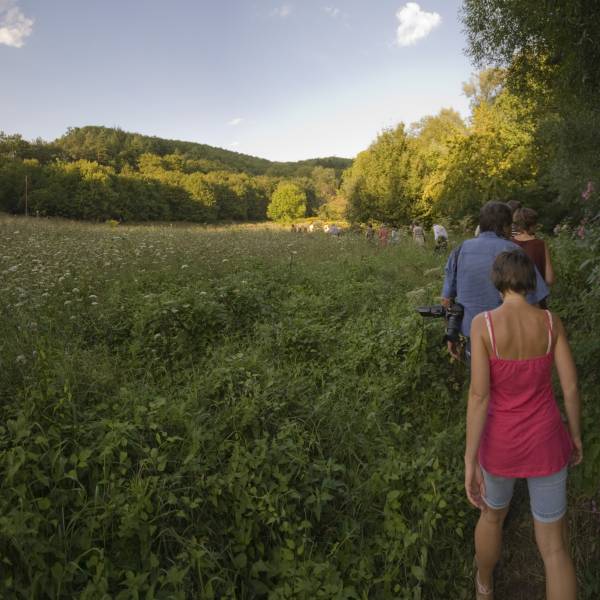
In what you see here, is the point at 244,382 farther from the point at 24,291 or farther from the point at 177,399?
the point at 24,291

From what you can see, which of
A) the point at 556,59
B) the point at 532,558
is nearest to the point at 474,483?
the point at 532,558

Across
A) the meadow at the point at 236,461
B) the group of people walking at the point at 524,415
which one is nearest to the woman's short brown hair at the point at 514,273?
the group of people walking at the point at 524,415

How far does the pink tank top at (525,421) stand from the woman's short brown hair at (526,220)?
2513 mm

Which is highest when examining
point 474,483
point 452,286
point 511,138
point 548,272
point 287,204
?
point 287,204

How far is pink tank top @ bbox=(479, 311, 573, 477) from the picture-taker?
83.3 inches

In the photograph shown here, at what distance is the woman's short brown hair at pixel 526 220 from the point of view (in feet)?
14.1

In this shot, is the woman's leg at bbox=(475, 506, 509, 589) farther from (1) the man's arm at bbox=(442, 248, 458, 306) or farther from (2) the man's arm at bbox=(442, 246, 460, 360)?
(1) the man's arm at bbox=(442, 248, 458, 306)

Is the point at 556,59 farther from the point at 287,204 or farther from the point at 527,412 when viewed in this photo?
the point at 287,204

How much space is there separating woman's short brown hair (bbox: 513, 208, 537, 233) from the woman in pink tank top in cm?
241

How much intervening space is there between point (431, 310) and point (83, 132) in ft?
372

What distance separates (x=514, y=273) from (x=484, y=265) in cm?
98

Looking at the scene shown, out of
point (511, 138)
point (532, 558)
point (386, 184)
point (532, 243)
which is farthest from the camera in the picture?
point (386, 184)

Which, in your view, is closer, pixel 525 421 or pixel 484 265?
pixel 525 421

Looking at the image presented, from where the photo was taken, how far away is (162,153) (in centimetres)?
11569
